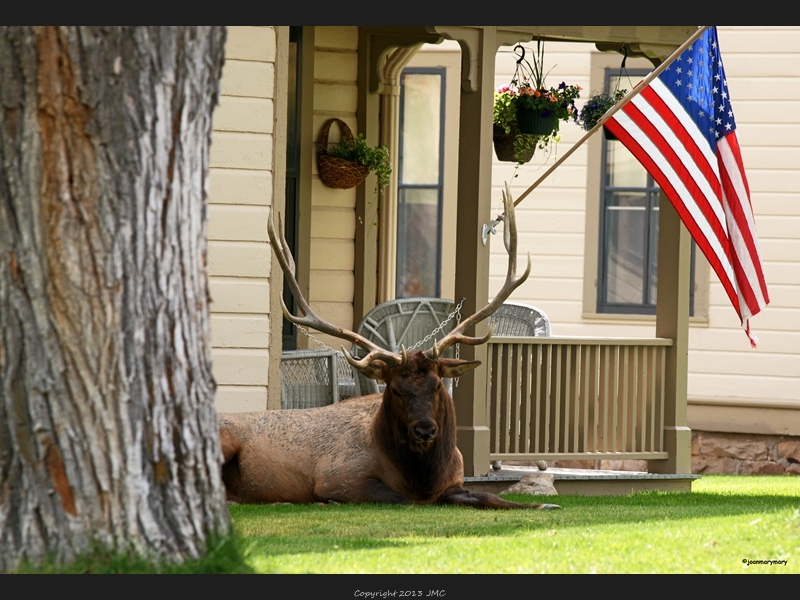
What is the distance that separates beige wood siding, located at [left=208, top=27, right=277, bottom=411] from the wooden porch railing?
1.75m

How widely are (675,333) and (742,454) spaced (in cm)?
357

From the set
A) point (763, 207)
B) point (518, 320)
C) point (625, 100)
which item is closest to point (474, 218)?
point (625, 100)

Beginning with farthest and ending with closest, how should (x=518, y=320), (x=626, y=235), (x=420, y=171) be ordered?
1. (x=420, y=171)
2. (x=626, y=235)
3. (x=518, y=320)

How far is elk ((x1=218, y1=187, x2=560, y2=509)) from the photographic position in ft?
24.1

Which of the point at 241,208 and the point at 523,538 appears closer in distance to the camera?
the point at 523,538

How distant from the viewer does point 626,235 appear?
44.5 feet

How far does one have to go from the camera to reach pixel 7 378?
4.14 m

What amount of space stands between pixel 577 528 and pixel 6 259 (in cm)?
328

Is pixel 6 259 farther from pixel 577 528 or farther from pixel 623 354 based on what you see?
pixel 623 354

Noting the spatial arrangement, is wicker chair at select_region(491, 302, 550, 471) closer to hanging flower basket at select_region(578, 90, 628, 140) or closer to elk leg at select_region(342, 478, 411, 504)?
hanging flower basket at select_region(578, 90, 628, 140)

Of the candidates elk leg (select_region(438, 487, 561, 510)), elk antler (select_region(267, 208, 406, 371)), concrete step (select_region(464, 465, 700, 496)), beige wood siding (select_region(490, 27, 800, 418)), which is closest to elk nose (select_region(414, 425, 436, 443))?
elk antler (select_region(267, 208, 406, 371))

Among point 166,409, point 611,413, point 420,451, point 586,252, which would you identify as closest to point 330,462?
point 420,451

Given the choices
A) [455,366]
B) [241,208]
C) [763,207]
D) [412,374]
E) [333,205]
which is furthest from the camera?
[763,207]

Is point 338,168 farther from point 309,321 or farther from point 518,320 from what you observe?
point 309,321
